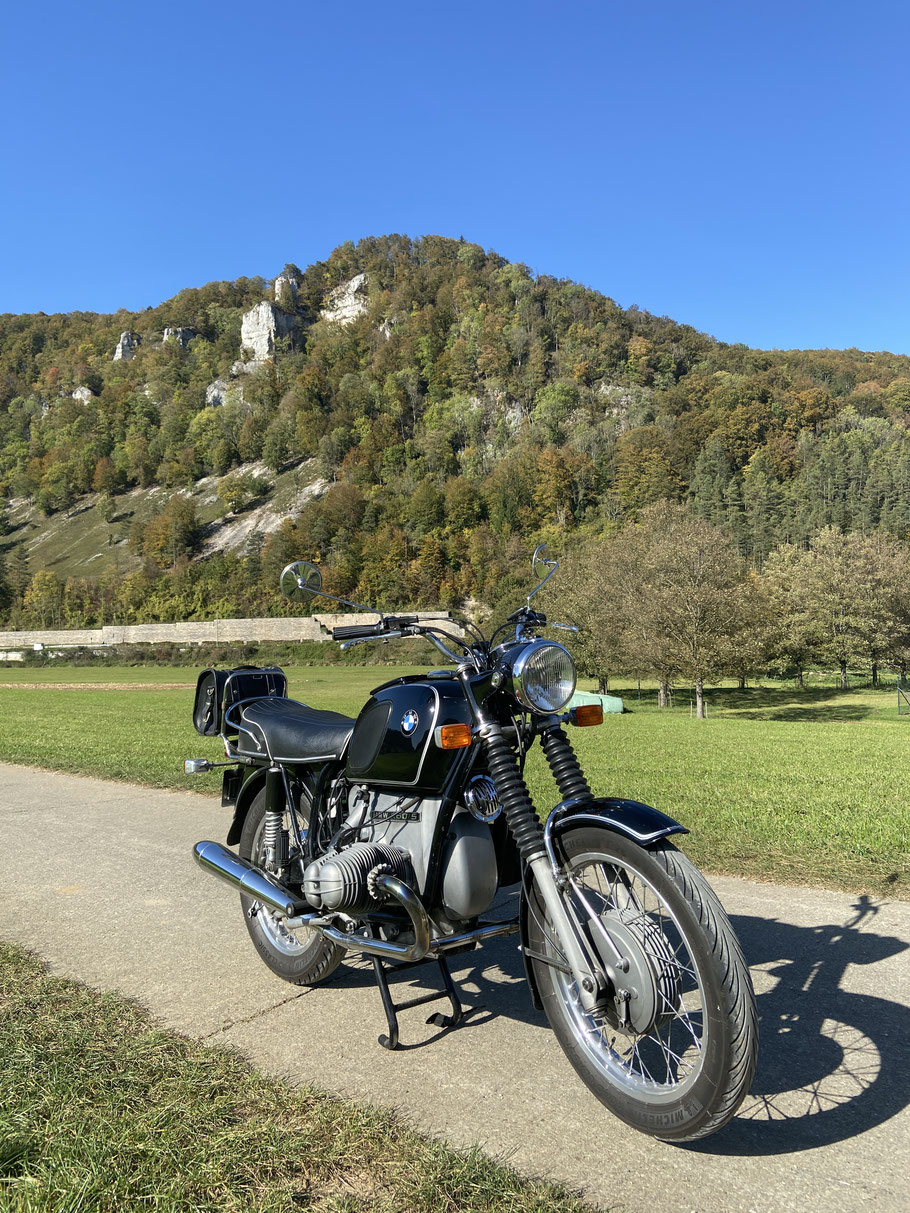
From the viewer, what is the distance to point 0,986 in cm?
389

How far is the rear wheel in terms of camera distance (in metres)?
3.90

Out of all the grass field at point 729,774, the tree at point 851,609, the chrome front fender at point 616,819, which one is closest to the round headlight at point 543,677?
the chrome front fender at point 616,819

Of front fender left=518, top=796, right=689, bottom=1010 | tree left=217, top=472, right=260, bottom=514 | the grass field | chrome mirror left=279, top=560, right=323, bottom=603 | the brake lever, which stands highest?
tree left=217, top=472, right=260, bottom=514

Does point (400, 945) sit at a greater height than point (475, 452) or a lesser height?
lesser

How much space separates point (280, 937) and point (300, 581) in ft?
6.27

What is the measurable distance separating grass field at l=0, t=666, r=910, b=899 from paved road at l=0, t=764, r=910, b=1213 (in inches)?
32.1

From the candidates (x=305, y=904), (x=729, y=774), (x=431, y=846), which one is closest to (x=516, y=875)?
(x=431, y=846)

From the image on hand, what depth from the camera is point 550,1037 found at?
11.0 feet

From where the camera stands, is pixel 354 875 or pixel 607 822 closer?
pixel 607 822

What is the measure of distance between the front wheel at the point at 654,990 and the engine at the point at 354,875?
587mm

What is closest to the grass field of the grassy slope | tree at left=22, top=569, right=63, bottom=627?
tree at left=22, top=569, right=63, bottom=627

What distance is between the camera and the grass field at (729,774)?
6070mm

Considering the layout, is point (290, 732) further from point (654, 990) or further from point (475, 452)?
point (475, 452)

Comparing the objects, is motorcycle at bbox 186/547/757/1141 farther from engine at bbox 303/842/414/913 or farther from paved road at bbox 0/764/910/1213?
paved road at bbox 0/764/910/1213
